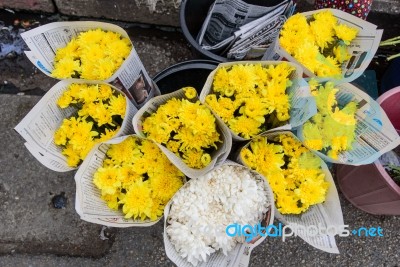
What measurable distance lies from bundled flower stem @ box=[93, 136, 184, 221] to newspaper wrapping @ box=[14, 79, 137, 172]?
69 millimetres

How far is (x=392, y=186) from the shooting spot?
1317 millimetres

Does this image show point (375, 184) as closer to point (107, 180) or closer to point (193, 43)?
point (193, 43)

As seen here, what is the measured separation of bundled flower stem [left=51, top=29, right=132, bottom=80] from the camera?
1.15 meters

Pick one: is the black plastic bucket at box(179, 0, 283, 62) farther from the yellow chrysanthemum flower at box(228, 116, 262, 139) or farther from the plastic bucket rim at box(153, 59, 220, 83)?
the yellow chrysanthemum flower at box(228, 116, 262, 139)

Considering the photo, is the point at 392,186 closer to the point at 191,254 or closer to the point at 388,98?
the point at 388,98

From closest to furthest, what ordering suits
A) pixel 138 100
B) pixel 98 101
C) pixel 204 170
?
1. pixel 204 170
2. pixel 98 101
3. pixel 138 100

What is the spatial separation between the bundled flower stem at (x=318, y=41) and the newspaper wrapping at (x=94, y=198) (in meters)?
0.53

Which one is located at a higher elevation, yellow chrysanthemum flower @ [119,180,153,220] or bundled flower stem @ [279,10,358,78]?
bundled flower stem @ [279,10,358,78]

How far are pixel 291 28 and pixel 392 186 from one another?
63cm

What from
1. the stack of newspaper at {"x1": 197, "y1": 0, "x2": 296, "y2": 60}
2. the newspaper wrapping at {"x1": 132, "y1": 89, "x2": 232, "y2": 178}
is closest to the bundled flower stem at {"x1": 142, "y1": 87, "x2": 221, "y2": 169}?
the newspaper wrapping at {"x1": 132, "y1": 89, "x2": 232, "y2": 178}

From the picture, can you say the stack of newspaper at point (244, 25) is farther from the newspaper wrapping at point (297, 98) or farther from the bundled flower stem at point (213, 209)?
the bundled flower stem at point (213, 209)

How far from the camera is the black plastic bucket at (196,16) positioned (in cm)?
138

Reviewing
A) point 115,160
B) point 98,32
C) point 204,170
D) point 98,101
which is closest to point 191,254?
point 204,170

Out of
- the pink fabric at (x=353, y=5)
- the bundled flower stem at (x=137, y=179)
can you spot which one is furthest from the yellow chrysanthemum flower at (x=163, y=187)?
the pink fabric at (x=353, y=5)
